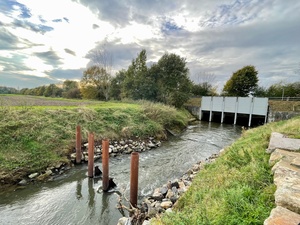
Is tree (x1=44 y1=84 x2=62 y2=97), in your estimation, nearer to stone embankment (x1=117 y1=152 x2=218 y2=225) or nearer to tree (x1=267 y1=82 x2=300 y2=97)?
stone embankment (x1=117 y1=152 x2=218 y2=225)

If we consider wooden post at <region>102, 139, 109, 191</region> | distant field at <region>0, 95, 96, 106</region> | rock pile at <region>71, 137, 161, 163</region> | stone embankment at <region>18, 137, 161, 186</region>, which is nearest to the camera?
wooden post at <region>102, 139, 109, 191</region>

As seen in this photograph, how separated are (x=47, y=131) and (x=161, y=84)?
15416 millimetres

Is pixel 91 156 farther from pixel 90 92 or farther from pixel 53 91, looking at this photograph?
pixel 53 91

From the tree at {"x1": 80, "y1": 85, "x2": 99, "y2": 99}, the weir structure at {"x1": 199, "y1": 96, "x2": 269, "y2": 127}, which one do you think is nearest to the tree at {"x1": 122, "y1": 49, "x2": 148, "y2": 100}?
the tree at {"x1": 80, "y1": 85, "x2": 99, "y2": 99}

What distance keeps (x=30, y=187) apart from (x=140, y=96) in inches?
670

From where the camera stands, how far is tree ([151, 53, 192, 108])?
20859mm

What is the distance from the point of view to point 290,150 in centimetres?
364

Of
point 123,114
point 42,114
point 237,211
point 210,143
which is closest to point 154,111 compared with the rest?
point 123,114

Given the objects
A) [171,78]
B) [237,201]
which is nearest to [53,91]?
[171,78]

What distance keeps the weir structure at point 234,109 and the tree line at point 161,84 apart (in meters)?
3.18

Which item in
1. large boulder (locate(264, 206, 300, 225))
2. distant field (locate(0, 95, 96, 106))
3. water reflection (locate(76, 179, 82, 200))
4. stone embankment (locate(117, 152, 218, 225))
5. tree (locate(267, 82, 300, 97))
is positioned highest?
tree (locate(267, 82, 300, 97))

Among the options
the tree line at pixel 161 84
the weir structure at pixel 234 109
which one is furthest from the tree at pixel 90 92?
the weir structure at pixel 234 109

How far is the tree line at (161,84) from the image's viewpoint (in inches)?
830

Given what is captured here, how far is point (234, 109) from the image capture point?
1977 cm
